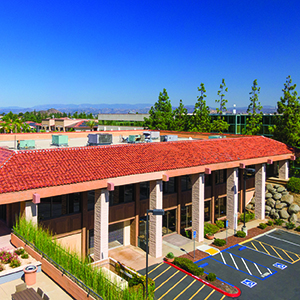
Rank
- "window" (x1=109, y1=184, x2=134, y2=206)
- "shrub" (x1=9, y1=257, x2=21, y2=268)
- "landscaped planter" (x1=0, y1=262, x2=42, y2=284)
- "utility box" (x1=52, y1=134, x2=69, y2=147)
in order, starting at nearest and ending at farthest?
1. "landscaped planter" (x1=0, y1=262, x2=42, y2=284)
2. "shrub" (x1=9, y1=257, x2=21, y2=268)
3. "window" (x1=109, y1=184, x2=134, y2=206)
4. "utility box" (x1=52, y1=134, x2=69, y2=147)

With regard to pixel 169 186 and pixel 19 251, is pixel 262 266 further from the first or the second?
pixel 19 251

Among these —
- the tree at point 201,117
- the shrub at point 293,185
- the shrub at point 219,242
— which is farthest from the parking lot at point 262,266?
the tree at point 201,117

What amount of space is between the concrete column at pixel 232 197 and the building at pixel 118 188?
0.11 meters

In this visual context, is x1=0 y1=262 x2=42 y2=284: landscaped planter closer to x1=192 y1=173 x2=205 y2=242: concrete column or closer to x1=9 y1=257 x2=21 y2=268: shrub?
x1=9 y1=257 x2=21 y2=268: shrub

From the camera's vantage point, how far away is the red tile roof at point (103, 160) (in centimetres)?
2180

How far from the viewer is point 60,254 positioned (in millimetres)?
17469

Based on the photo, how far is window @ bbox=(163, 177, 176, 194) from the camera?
3322 cm

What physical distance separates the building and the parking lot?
4051 mm

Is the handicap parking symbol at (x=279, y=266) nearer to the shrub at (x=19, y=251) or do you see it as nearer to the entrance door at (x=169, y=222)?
the entrance door at (x=169, y=222)

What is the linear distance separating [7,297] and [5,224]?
10825mm

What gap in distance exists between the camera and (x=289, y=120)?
47.7m

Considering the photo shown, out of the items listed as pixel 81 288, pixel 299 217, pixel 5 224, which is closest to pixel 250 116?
pixel 299 217

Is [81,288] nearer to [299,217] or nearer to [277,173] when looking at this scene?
[299,217]

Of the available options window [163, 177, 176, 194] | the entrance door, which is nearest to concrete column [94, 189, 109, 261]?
the entrance door
